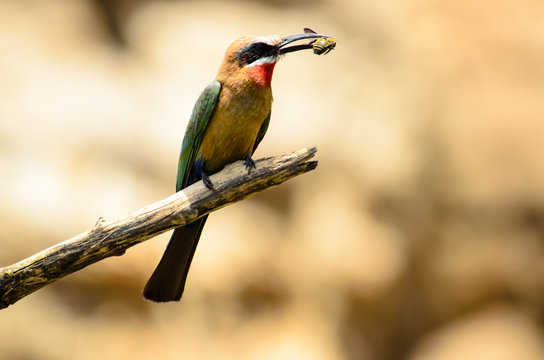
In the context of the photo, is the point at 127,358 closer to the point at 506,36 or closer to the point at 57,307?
the point at 57,307

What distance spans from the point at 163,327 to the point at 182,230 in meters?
1.94

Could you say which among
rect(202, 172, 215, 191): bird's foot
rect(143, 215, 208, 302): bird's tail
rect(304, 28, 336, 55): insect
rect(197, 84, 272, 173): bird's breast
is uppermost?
rect(304, 28, 336, 55): insect

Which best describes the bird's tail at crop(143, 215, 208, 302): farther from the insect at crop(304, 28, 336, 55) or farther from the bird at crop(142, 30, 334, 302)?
the insect at crop(304, 28, 336, 55)

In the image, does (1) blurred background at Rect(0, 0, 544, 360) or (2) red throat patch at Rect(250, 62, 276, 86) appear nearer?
(2) red throat patch at Rect(250, 62, 276, 86)

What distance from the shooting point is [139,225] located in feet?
8.08

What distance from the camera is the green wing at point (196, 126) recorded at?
2.87 metres

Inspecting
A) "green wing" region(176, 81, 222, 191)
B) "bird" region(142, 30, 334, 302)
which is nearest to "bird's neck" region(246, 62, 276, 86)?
"bird" region(142, 30, 334, 302)

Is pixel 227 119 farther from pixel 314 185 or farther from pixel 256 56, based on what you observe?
pixel 314 185

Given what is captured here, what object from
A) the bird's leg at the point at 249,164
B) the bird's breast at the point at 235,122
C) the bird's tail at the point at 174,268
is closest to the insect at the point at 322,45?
the bird's breast at the point at 235,122

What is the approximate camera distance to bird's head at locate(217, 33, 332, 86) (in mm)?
2850

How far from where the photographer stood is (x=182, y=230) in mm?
2906

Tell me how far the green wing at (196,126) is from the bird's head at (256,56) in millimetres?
95

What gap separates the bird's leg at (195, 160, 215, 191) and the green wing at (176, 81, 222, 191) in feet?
0.19

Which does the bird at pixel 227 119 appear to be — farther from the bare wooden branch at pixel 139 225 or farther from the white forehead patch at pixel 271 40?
the bare wooden branch at pixel 139 225
